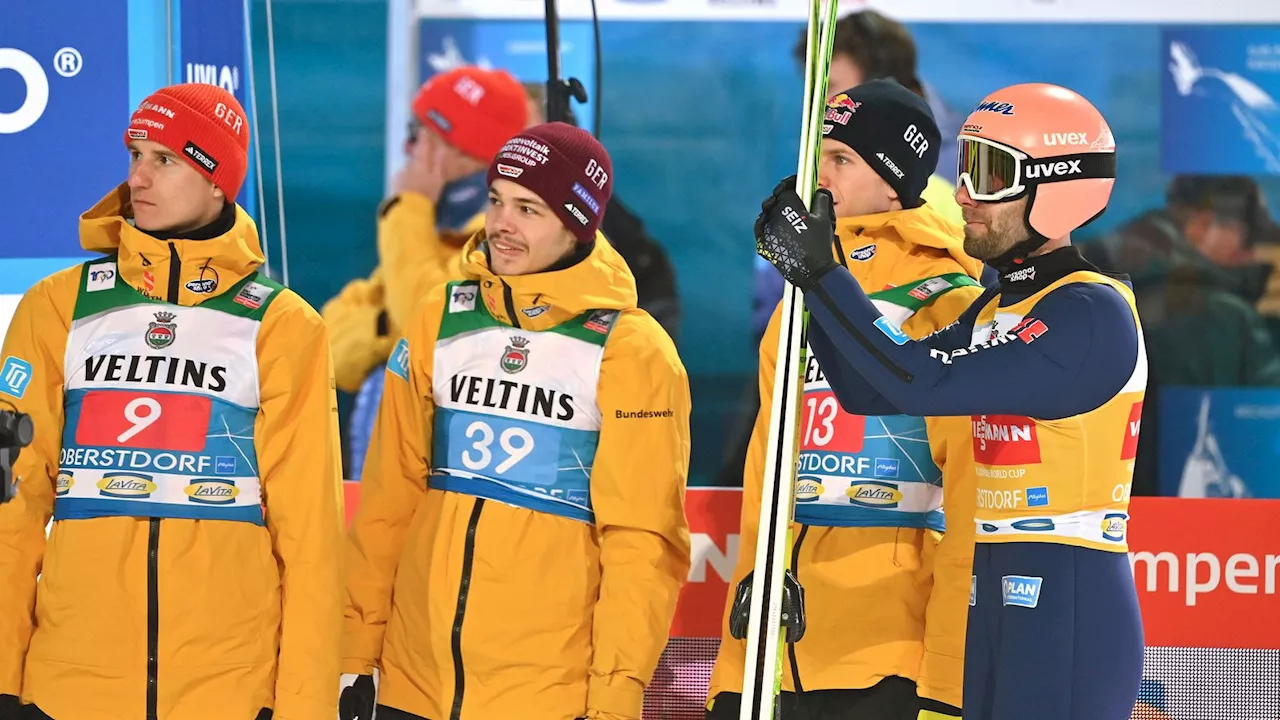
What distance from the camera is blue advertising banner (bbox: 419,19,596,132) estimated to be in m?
6.20

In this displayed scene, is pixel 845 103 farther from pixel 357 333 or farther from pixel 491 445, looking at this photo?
pixel 357 333

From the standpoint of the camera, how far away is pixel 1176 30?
6168 millimetres

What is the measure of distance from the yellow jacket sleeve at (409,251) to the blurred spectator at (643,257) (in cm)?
57

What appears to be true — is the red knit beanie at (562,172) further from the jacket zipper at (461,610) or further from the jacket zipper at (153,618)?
the jacket zipper at (153,618)

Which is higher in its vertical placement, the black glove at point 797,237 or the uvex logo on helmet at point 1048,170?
the uvex logo on helmet at point 1048,170

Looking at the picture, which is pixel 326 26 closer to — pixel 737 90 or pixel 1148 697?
pixel 737 90

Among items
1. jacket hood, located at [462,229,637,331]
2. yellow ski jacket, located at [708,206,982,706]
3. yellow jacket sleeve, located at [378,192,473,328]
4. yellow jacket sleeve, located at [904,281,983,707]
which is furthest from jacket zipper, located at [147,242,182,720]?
yellow jacket sleeve, located at [378,192,473,328]

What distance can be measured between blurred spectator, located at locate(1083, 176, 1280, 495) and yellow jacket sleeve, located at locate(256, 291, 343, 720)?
371 centimetres

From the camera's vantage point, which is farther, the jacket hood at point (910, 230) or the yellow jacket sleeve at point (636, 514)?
the jacket hood at point (910, 230)

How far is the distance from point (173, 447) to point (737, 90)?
11.6 ft

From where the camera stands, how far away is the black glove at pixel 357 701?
3262mm

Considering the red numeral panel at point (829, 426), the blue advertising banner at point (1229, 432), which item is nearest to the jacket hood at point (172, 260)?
the red numeral panel at point (829, 426)

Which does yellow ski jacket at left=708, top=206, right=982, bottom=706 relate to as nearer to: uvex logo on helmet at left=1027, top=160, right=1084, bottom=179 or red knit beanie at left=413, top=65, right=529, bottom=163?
uvex logo on helmet at left=1027, top=160, right=1084, bottom=179

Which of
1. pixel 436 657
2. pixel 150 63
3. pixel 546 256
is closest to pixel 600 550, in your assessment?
pixel 436 657
